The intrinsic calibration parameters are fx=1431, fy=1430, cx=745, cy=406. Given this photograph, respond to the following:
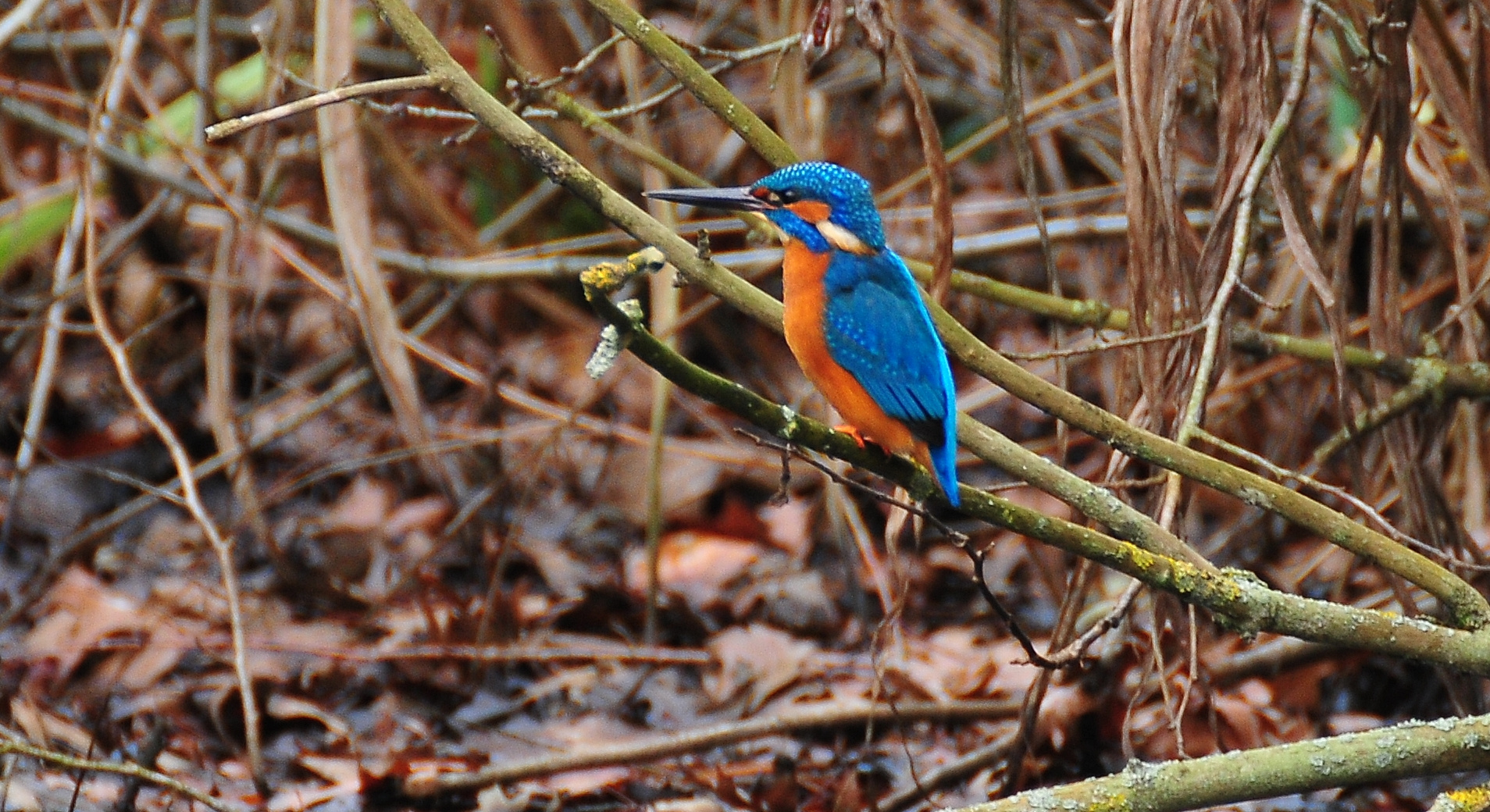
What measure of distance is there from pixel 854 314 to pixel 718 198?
344 mm

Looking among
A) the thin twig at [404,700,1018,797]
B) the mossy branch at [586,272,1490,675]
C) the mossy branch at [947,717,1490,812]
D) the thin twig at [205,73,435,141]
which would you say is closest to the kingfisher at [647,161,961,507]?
the mossy branch at [586,272,1490,675]

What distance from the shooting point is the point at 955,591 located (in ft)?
16.2

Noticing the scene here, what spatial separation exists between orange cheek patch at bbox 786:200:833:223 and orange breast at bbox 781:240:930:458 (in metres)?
0.18

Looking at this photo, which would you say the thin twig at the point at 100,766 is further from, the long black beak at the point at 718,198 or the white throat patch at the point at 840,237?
the white throat patch at the point at 840,237

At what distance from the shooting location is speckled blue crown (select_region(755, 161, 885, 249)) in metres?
2.80

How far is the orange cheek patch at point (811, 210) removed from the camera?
286 centimetres

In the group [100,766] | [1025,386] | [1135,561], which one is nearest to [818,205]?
[1025,386]

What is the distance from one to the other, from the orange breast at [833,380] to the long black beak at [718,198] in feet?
0.65

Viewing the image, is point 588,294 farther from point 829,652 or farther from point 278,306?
point 278,306

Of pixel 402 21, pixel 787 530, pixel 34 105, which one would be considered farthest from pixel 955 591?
pixel 34 105

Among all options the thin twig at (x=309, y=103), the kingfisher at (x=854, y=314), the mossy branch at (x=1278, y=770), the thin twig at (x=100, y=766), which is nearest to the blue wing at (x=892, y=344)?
the kingfisher at (x=854, y=314)

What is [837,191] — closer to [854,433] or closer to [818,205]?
[818,205]

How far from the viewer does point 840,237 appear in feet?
9.57

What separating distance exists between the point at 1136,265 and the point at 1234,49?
0.44m
